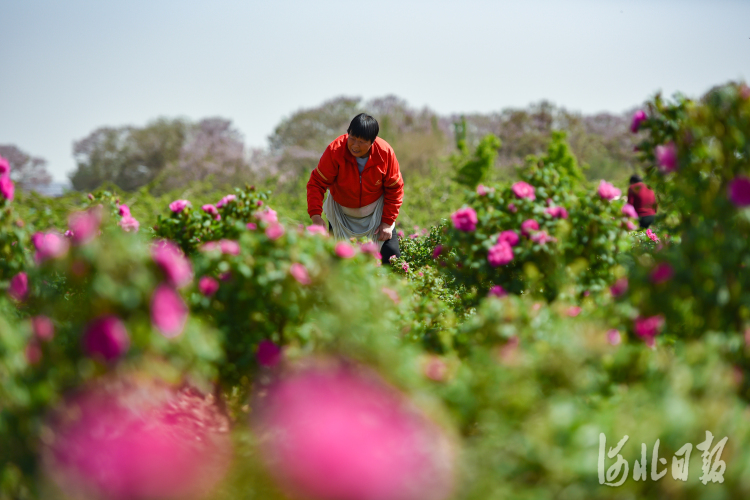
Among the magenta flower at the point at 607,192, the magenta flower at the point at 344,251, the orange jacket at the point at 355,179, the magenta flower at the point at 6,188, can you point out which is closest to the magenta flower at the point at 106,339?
the magenta flower at the point at 344,251

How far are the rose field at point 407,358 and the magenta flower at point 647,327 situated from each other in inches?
0.4

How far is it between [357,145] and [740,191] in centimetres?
231

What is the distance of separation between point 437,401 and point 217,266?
1.00 meters

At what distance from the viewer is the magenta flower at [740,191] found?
1705 millimetres

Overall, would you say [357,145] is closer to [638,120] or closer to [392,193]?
[392,193]

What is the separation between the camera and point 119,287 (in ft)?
4.35

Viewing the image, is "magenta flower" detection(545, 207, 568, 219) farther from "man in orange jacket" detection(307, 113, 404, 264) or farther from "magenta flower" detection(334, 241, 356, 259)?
"man in orange jacket" detection(307, 113, 404, 264)

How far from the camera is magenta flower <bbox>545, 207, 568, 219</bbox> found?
2357 millimetres

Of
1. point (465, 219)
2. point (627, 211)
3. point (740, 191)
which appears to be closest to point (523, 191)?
point (465, 219)

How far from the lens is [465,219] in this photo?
237 centimetres

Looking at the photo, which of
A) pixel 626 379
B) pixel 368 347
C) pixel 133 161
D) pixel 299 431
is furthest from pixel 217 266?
pixel 133 161

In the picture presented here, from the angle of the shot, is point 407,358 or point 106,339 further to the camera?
point 407,358

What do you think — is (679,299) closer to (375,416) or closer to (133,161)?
(375,416)
